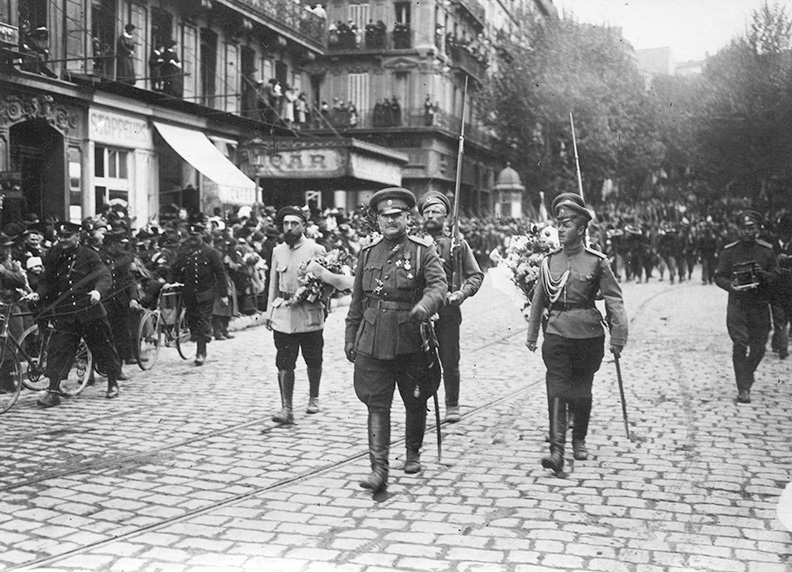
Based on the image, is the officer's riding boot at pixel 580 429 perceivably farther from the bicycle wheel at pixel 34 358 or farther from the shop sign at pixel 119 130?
the shop sign at pixel 119 130

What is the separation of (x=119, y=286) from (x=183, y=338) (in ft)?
8.48

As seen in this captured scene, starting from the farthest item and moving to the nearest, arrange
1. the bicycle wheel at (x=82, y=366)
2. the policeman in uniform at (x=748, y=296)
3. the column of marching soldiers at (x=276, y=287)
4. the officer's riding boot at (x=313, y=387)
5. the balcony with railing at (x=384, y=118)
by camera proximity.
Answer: the balcony with railing at (x=384, y=118) → the bicycle wheel at (x=82, y=366) → the policeman in uniform at (x=748, y=296) → the officer's riding boot at (x=313, y=387) → the column of marching soldiers at (x=276, y=287)

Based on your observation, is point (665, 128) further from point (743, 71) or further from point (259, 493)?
point (259, 493)

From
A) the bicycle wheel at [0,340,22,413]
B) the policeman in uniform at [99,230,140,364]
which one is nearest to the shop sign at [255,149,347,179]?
the policeman in uniform at [99,230,140,364]

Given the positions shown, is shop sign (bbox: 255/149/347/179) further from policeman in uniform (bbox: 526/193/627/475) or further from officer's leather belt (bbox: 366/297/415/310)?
officer's leather belt (bbox: 366/297/415/310)

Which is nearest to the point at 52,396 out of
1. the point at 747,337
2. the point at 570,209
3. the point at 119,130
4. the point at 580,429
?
the point at 580,429

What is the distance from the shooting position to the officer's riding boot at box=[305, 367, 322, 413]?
8586 mm

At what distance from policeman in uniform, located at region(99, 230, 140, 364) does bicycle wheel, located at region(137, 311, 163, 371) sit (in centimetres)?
44

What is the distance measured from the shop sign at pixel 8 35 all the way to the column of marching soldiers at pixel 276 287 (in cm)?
311

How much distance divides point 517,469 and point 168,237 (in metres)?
9.22

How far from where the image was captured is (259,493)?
588cm

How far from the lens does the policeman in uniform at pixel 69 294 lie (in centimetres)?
931

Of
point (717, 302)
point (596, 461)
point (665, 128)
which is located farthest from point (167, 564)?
point (665, 128)

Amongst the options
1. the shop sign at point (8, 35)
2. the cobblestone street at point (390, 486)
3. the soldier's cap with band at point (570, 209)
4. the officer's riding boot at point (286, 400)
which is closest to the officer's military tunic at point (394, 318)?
the cobblestone street at point (390, 486)
